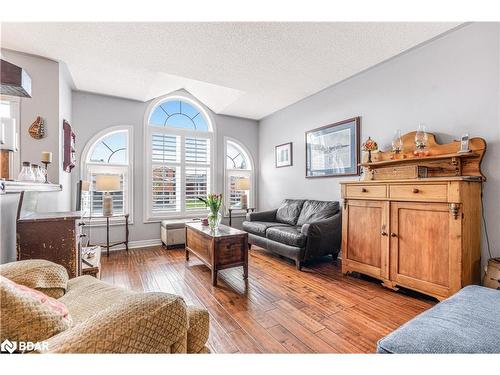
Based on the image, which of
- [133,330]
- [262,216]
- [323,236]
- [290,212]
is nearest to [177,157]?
[262,216]

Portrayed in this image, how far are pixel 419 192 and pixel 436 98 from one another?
3.81 ft

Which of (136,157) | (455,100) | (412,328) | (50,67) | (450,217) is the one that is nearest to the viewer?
(412,328)

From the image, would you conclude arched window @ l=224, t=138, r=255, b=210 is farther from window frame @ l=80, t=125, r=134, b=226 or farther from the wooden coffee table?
A: the wooden coffee table

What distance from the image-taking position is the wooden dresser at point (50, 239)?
150 centimetres

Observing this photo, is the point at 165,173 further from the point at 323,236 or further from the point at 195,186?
the point at 323,236

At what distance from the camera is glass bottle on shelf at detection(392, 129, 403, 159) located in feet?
8.82

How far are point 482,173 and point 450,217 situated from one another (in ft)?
2.14

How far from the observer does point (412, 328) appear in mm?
1117

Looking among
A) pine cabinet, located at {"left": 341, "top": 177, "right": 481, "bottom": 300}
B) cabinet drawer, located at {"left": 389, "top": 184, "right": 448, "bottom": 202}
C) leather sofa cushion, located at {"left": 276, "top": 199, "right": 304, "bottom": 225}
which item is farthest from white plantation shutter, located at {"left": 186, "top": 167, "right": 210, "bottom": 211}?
cabinet drawer, located at {"left": 389, "top": 184, "right": 448, "bottom": 202}

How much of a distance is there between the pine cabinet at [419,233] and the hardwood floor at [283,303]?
23 centimetres

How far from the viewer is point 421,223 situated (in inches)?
84.9

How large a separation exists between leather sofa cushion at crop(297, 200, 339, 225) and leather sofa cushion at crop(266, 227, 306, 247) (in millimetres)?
462
